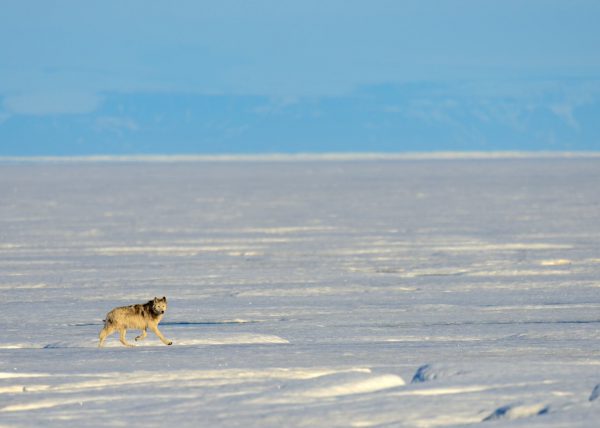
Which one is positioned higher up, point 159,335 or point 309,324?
point 159,335

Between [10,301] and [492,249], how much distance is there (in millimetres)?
6585

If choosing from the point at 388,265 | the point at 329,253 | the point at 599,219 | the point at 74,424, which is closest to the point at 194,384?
the point at 74,424

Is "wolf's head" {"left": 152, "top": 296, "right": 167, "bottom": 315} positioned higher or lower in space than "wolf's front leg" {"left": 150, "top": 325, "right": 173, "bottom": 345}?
higher

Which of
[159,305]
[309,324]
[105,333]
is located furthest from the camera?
[309,324]

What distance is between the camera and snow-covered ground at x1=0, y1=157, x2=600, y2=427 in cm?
571

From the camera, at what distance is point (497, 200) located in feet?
95.3

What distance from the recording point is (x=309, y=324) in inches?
350

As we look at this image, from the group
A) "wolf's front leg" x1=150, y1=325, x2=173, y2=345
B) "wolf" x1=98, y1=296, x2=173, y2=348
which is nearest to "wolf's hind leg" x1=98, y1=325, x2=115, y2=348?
"wolf" x1=98, y1=296, x2=173, y2=348

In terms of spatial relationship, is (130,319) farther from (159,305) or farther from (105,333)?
(159,305)

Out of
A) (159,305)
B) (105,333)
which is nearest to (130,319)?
(105,333)

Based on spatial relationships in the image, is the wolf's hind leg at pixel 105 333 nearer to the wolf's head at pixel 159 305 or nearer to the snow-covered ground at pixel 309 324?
the snow-covered ground at pixel 309 324

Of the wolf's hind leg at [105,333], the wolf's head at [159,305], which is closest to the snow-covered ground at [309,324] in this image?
the wolf's hind leg at [105,333]

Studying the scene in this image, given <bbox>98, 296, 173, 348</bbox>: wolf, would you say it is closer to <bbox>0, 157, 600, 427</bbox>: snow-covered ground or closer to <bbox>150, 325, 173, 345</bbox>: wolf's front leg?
<bbox>150, 325, 173, 345</bbox>: wolf's front leg

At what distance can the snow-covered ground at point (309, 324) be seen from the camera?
571 cm
